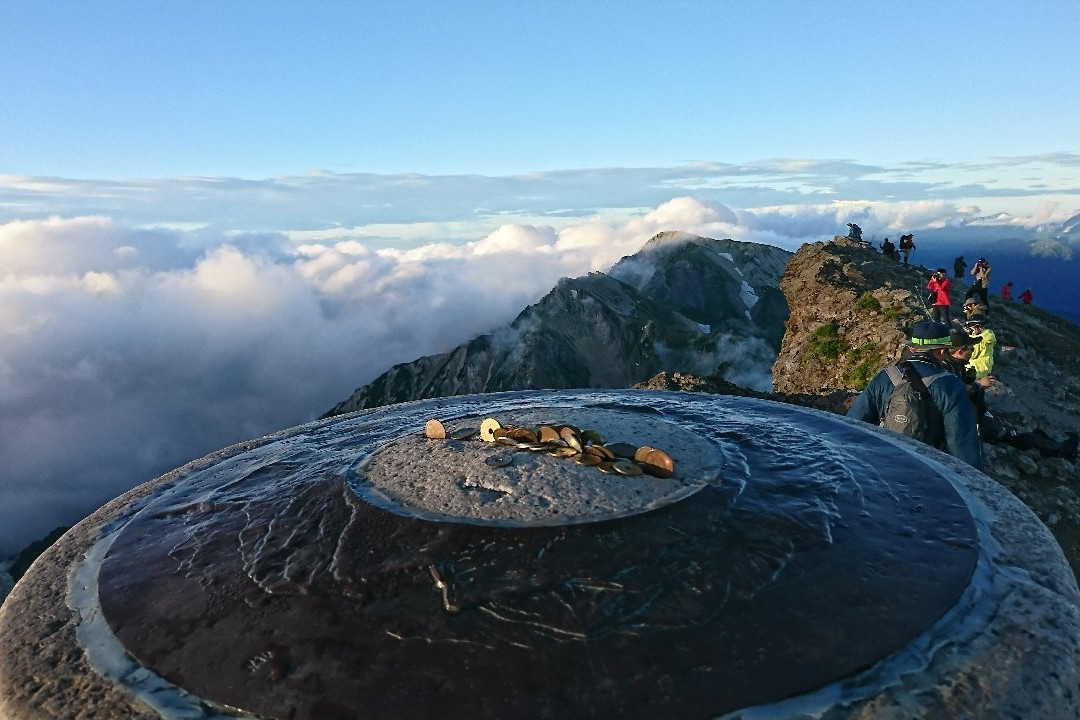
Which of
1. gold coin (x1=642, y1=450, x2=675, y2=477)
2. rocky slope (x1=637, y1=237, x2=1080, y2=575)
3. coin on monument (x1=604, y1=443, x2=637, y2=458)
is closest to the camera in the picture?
gold coin (x1=642, y1=450, x2=675, y2=477)

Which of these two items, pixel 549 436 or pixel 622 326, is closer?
pixel 549 436

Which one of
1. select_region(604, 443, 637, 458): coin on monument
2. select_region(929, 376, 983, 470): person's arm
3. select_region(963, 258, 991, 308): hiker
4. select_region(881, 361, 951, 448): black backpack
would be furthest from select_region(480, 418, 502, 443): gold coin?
select_region(963, 258, 991, 308): hiker

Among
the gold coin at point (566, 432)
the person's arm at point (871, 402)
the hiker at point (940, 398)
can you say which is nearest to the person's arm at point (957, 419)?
the hiker at point (940, 398)

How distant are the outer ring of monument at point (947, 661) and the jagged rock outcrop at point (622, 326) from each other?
3666 inches

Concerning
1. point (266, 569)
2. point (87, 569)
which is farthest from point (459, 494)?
point (87, 569)

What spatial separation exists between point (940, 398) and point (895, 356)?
33.0ft

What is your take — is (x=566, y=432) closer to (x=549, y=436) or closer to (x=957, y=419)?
(x=549, y=436)

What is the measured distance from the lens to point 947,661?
9.49 feet

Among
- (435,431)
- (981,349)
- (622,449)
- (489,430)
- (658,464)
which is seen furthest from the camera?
(981,349)

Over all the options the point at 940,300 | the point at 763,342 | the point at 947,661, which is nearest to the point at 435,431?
the point at 947,661

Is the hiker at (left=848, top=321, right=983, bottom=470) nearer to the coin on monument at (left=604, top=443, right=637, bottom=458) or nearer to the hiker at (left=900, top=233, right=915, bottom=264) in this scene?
the coin on monument at (left=604, top=443, right=637, bottom=458)

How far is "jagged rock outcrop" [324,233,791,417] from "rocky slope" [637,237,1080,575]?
71875mm

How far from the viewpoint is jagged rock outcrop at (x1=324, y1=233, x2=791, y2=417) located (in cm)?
11156

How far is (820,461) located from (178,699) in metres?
4.38
